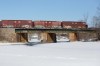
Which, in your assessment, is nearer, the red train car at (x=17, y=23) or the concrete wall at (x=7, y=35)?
the red train car at (x=17, y=23)

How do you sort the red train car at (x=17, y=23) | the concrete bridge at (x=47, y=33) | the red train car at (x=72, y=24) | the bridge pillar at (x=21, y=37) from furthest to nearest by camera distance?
1. the bridge pillar at (x=21, y=37)
2. the red train car at (x=72, y=24)
3. the concrete bridge at (x=47, y=33)
4. the red train car at (x=17, y=23)

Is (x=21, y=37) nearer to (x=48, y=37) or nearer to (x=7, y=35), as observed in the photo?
(x=7, y=35)

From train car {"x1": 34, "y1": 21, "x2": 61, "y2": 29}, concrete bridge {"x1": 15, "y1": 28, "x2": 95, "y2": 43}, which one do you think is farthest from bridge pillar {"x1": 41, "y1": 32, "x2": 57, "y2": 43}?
train car {"x1": 34, "y1": 21, "x2": 61, "y2": 29}

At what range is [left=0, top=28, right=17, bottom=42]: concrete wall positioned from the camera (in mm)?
101438

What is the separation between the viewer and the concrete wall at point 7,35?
101 meters

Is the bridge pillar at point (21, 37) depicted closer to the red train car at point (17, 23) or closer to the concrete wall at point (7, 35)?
the concrete wall at point (7, 35)

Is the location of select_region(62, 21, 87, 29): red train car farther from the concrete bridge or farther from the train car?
the train car

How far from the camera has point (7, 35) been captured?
105 m

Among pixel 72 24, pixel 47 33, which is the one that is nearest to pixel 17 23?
pixel 47 33

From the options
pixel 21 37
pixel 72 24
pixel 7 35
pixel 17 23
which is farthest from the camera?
pixel 21 37

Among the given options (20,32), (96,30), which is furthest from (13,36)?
(96,30)

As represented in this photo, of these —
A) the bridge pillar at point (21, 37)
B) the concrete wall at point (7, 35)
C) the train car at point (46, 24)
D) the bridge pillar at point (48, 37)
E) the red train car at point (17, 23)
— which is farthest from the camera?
the bridge pillar at point (48, 37)

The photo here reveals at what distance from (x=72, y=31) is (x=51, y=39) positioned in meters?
8.93

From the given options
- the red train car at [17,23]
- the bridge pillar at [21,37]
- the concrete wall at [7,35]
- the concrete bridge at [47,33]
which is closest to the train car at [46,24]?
the concrete bridge at [47,33]
